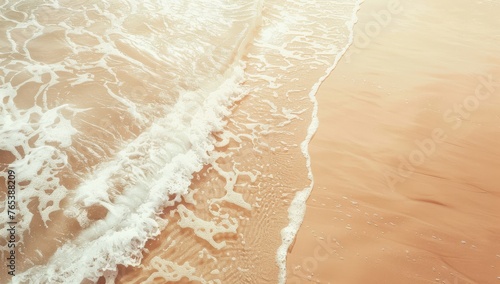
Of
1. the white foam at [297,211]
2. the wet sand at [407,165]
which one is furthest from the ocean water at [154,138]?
the wet sand at [407,165]

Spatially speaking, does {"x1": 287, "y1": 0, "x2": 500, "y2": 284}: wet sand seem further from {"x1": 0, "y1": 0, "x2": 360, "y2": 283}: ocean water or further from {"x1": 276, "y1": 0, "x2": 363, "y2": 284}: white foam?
{"x1": 0, "y1": 0, "x2": 360, "y2": 283}: ocean water

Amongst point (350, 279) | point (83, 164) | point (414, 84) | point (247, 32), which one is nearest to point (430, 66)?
point (414, 84)

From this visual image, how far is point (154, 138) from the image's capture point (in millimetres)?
4082

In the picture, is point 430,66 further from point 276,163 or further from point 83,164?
point 83,164

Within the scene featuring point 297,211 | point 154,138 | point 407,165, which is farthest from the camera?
point 154,138

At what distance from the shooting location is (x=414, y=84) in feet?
15.9

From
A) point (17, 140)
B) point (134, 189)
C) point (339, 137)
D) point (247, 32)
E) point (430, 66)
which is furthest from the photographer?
point (247, 32)

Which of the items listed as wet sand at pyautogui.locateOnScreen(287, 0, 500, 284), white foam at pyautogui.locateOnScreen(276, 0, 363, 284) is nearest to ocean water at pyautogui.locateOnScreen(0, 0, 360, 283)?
white foam at pyautogui.locateOnScreen(276, 0, 363, 284)

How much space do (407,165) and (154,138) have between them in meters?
2.97

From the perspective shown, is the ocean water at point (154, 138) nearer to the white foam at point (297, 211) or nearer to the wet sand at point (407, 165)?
the white foam at point (297, 211)

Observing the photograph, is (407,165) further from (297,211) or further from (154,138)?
(154,138)

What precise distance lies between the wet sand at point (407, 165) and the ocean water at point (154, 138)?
12.4 inches

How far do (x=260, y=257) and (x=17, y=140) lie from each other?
3044 millimetres

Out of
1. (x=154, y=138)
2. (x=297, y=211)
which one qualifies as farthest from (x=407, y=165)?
(x=154, y=138)
